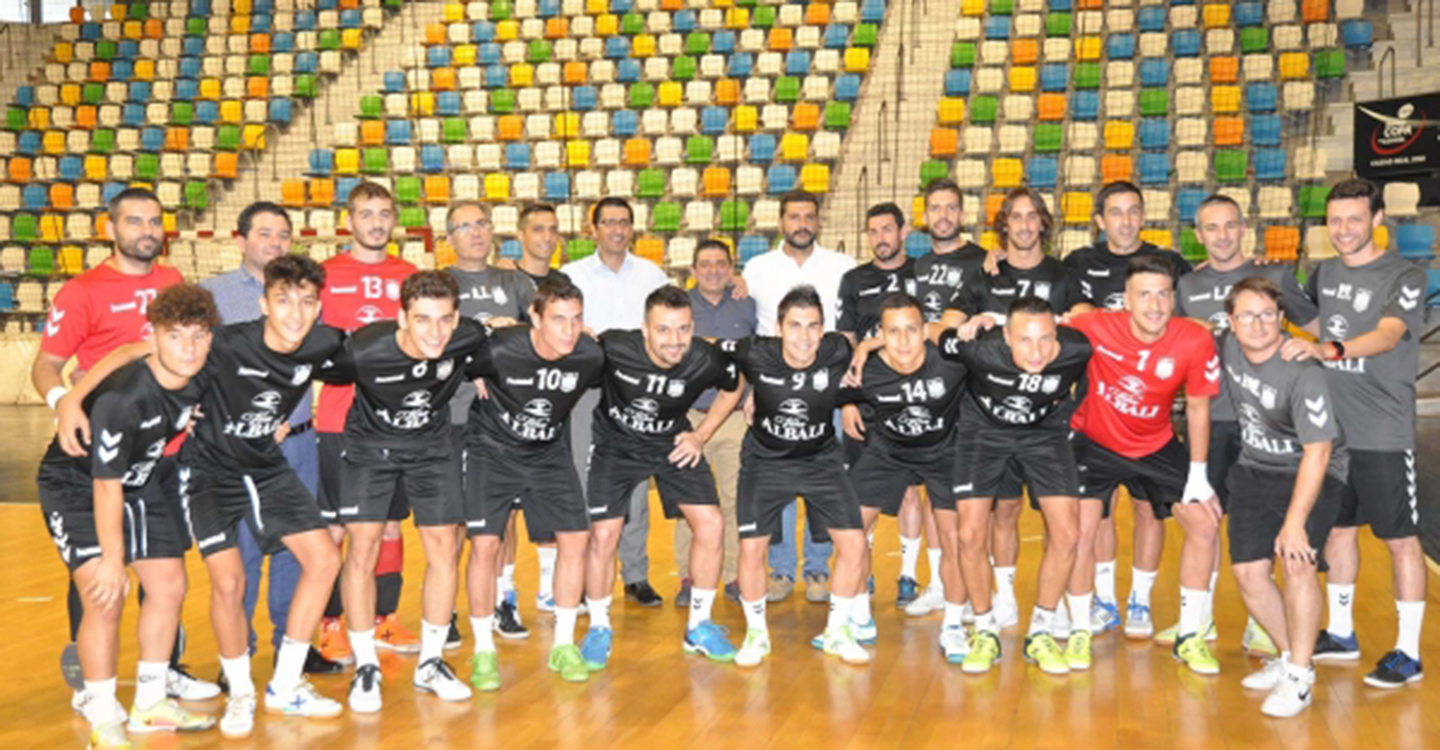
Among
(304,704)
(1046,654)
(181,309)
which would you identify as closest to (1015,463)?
(1046,654)

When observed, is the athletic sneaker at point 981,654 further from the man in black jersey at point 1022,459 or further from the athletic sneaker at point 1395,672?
the athletic sneaker at point 1395,672

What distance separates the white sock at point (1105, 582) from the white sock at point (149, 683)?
4.02 m

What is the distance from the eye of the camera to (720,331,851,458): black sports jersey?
5406mm

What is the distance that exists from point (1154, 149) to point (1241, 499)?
34.5 feet

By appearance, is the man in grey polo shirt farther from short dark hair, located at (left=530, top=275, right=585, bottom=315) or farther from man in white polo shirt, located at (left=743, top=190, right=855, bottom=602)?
man in white polo shirt, located at (left=743, top=190, right=855, bottom=602)

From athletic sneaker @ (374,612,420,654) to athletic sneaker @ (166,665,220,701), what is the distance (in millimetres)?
816

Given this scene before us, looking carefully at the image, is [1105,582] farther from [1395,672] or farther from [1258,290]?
[1258,290]

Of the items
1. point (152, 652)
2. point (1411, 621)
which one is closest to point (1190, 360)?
point (1411, 621)

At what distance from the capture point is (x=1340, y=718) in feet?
14.9

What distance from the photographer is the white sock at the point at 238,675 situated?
Result: 4.49 m

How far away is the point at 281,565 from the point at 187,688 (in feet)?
2.05

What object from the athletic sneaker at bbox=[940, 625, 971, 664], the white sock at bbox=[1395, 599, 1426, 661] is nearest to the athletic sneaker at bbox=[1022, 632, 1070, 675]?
the athletic sneaker at bbox=[940, 625, 971, 664]

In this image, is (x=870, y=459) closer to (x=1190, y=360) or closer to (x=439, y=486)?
(x=1190, y=360)

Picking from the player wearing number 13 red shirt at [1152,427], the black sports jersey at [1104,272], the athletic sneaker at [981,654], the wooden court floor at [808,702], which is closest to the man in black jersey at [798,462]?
the wooden court floor at [808,702]
